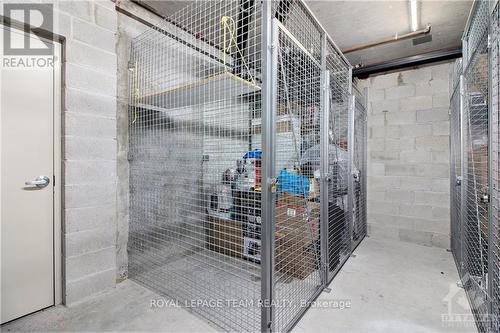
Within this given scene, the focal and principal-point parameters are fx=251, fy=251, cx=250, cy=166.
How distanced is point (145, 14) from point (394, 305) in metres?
3.54

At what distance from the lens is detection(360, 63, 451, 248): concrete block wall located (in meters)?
3.49

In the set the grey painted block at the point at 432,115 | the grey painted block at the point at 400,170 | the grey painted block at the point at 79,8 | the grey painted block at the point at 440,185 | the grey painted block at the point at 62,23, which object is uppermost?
the grey painted block at the point at 79,8

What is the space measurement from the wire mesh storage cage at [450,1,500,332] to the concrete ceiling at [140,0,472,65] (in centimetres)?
54

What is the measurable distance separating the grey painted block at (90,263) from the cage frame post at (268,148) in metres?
1.53

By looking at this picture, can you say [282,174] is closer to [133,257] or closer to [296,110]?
[296,110]

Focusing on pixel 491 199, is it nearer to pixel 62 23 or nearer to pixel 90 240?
pixel 90 240

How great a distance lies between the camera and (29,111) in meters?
1.87

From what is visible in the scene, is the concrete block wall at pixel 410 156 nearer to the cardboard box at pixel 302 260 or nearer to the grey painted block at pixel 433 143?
the grey painted block at pixel 433 143

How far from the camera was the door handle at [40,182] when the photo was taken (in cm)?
188

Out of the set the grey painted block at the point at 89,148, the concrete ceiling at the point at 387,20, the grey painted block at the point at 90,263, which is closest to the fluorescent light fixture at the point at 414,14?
the concrete ceiling at the point at 387,20

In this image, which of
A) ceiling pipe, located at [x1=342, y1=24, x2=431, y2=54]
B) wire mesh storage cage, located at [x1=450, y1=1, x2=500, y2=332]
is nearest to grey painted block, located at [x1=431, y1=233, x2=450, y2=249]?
wire mesh storage cage, located at [x1=450, y1=1, x2=500, y2=332]

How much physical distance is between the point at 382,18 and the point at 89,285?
12.4 feet

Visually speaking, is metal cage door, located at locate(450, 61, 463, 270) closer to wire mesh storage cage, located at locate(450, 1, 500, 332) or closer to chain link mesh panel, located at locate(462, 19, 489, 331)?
wire mesh storage cage, located at locate(450, 1, 500, 332)

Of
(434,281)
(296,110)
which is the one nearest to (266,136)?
(296,110)
